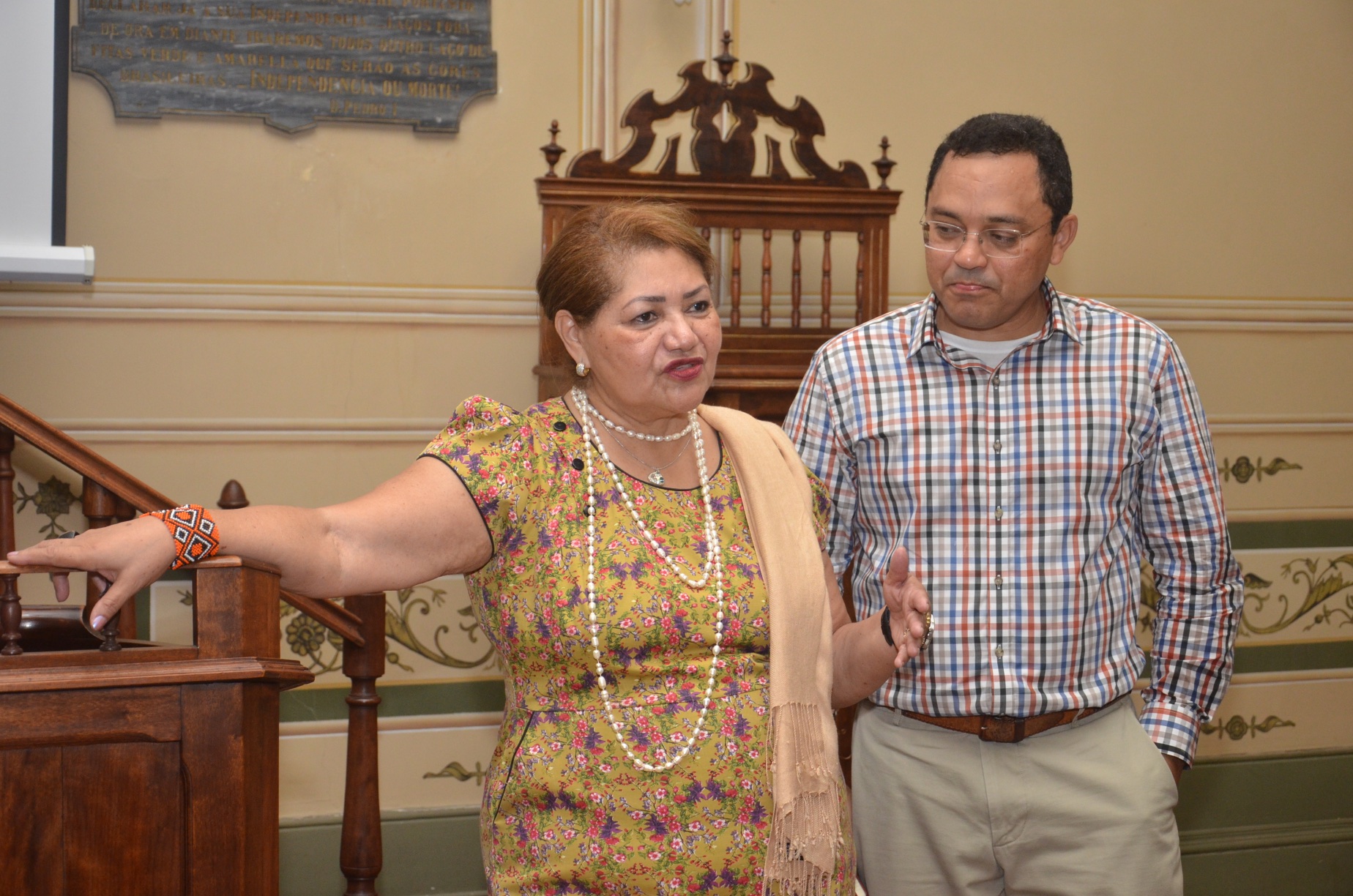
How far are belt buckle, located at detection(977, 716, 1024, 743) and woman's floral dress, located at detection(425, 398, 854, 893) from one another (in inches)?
19.6

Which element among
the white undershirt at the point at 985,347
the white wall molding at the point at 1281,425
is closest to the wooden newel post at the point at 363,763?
the white undershirt at the point at 985,347

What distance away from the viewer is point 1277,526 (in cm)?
419

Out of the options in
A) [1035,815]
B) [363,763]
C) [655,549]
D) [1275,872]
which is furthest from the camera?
[1275,872]

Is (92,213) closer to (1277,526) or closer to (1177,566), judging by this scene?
(1177,566)

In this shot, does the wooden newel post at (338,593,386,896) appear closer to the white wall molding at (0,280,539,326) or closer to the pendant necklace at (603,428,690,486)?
the pendant necklace at (603,428,690,486)

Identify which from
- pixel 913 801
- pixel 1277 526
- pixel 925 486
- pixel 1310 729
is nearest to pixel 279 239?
pixel 925 486

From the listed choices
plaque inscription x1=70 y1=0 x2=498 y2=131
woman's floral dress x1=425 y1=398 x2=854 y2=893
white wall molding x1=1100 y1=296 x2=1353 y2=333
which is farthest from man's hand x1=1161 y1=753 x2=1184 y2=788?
plaque inscription x1=70 y1=0 x2=498 y2=131

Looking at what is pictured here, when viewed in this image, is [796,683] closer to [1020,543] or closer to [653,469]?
[653,469]

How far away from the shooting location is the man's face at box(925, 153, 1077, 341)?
6.83 ft

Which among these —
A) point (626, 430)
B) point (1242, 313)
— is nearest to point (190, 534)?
point (626, 430)

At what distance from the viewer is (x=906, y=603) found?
176 cm

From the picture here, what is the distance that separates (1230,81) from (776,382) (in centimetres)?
204

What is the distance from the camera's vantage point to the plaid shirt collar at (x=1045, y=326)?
2156 millimetres

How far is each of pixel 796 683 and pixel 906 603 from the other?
19 cm
